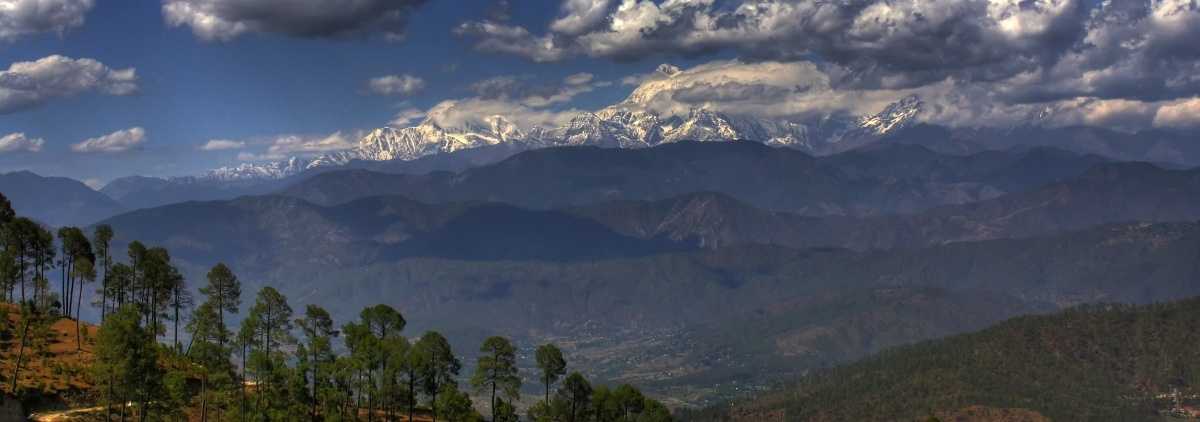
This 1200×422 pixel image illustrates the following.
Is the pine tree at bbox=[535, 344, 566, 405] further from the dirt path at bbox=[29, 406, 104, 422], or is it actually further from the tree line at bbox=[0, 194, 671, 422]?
the dirt path at bbox=[29, 406, 104, 422]

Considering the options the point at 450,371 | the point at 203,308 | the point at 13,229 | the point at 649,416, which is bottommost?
the point at 649,416

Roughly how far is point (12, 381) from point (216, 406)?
21.0 meters

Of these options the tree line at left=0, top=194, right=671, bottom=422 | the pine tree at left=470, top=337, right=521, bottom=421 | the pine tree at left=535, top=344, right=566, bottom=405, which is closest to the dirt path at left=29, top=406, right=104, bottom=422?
the tree line at left=0, top=194, right=671, bottom=422

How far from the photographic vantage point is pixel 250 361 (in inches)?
4205

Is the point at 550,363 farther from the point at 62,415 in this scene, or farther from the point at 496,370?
the point at 62,415

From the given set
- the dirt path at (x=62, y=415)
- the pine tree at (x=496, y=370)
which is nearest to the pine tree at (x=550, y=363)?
the pine tree at (x=496, y=370)

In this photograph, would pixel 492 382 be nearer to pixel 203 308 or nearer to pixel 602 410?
pixel 602 410

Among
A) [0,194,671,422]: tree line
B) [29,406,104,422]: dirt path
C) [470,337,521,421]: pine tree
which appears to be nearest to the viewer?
[0,194,671,422]: tree line

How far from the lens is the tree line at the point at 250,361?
94.6 meters

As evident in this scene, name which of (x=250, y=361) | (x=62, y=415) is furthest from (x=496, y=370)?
(x=62, y=415)

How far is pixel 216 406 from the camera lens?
111 metres

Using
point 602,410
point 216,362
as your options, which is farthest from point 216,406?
point 602,410

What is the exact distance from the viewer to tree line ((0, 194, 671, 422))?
94625 millimetres

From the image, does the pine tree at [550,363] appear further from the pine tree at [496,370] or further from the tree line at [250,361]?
the pine tree at [496,370]
